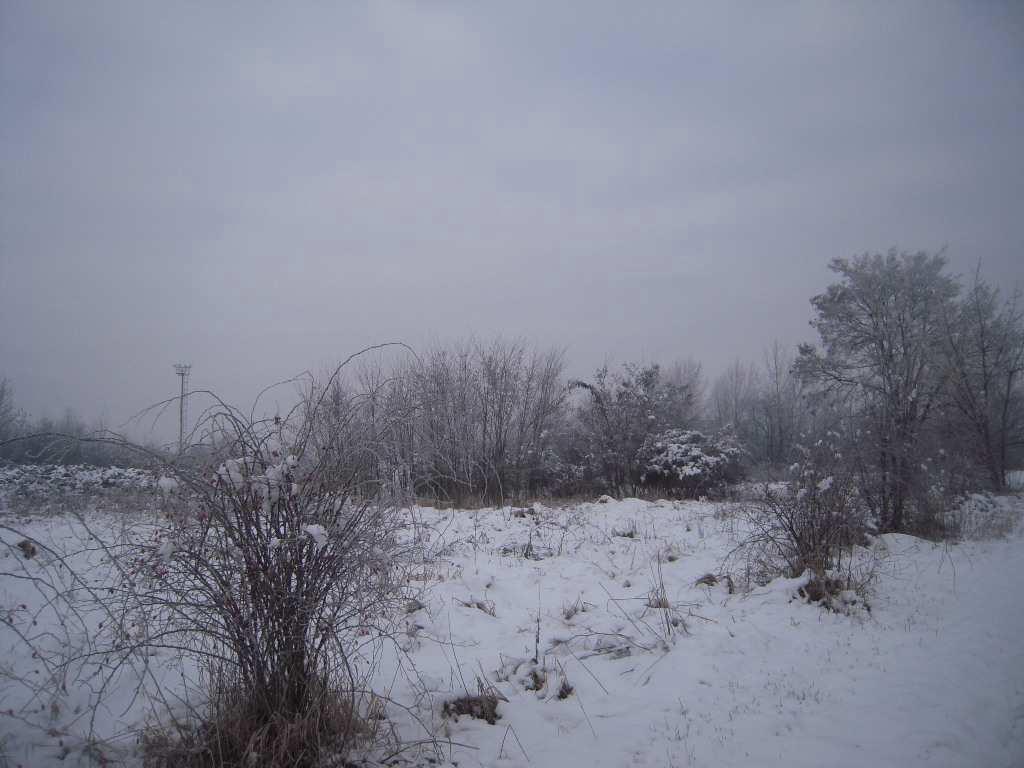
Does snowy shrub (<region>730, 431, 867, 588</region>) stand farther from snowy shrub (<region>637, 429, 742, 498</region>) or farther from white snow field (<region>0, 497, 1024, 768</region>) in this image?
snowy shrub (<region>637, 429, 742, 498</region>)

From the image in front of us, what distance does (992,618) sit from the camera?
4270mm

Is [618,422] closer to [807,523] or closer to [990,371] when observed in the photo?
[990,371]

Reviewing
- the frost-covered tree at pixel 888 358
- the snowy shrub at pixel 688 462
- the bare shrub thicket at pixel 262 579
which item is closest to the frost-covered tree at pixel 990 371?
the frost-covered tree at pixel 888 358

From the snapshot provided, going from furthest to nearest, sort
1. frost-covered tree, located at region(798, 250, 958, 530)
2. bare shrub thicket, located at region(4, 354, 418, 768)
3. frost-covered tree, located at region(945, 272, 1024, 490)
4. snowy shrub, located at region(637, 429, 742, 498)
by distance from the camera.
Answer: snowy shrub, located at region(637, 429, 742, 498) < frost-covered tree, located at region(945, 272, 1024, 490) < frost-covered tree, located at region(798, 250, 958, 530) < bare shrub thicket, located at region(4, 354, 418, 768)

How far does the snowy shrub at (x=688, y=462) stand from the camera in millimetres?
15567

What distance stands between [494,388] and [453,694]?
14.3 m

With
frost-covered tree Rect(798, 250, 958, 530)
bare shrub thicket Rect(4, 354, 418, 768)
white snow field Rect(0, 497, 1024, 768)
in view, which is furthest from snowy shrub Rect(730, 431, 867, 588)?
bare shrub thicket Rect(4, 354, 418, 768)

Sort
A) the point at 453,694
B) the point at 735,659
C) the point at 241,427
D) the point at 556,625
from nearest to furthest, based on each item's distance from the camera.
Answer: the point at 241,427 → the point at 453,694 → the point at 735,659 → the point at 556,625

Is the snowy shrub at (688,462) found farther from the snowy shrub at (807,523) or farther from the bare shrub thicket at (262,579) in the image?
the bare shrub thicket at (262,579)

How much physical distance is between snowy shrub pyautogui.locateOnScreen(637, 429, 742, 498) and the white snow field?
9.36 m

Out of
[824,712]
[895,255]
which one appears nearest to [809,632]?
[824,712]

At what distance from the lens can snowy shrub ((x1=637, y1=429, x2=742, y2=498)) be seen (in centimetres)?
1557

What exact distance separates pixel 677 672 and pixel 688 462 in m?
12.5

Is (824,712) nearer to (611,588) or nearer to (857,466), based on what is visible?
(611,588)
